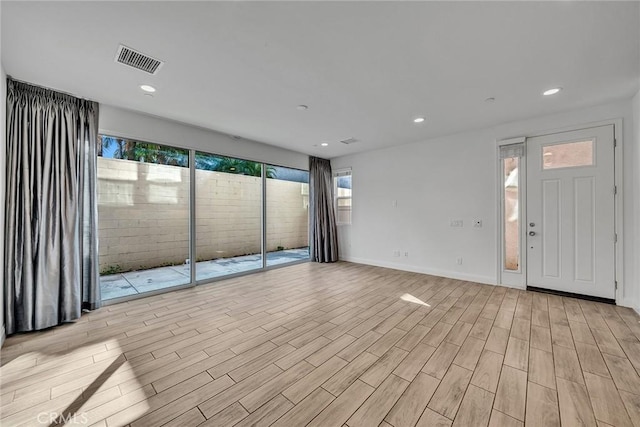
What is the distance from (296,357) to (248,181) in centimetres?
373

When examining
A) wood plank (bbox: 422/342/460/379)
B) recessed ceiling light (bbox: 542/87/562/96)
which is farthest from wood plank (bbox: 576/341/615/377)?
recessed ceiling light (bbox: 542/87/562/96)

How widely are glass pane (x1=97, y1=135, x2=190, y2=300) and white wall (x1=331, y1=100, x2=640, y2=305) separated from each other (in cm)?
379

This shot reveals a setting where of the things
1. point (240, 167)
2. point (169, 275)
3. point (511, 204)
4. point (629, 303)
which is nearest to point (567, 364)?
point (629, 303)

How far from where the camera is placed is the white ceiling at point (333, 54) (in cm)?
A: 172

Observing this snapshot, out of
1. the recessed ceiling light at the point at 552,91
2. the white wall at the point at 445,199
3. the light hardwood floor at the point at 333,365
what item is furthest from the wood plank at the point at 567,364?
the recessed ceiling light at the point at 552,91

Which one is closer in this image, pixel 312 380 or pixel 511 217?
pixel 312 380

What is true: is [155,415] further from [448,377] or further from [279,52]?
[279,52]

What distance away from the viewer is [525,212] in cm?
381

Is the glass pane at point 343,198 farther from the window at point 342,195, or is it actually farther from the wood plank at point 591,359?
the wood plank at point 591,359

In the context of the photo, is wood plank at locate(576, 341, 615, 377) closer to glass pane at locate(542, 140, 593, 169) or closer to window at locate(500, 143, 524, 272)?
window at locate(500, 143, 524, 272)

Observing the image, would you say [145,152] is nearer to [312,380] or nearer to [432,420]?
[312,380]

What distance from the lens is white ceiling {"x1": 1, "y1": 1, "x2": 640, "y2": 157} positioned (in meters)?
1.72

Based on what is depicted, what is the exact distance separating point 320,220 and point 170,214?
322 centimetres

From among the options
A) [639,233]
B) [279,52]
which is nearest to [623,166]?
[639,233]
